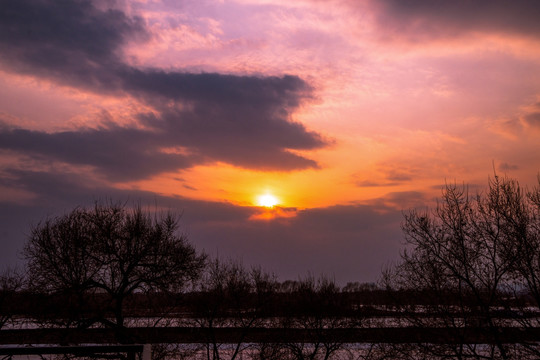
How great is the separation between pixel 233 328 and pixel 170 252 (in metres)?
10.0

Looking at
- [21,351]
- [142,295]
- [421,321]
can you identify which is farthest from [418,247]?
[21,351]

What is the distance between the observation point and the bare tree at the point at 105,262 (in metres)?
23.7

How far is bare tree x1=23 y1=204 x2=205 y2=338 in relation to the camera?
2373cm

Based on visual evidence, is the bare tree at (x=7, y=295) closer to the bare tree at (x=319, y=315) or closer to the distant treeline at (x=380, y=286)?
the distant treeline at (x=380, y=286)

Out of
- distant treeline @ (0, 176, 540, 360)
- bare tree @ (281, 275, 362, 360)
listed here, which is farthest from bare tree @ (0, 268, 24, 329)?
bare tree @ (281, 275, 362, 360)

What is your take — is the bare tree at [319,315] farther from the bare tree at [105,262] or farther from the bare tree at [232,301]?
the bare tree at [105,262]

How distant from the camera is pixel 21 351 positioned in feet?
21.8

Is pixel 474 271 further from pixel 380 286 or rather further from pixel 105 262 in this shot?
pixel 105 262

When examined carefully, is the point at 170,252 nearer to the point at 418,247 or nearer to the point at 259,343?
the point at 259,343

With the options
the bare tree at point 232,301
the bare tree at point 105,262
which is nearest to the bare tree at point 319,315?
the bare tree at point 232,301

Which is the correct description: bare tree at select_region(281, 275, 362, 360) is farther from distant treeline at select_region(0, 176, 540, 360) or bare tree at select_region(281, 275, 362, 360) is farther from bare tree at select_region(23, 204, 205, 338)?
bare tree at select_region(23, 204, 205, 338)

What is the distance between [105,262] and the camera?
2502 centimetres

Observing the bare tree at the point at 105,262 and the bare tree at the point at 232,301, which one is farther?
the bare tree at the point at 232,301

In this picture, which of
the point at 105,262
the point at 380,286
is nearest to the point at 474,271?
the point at 380,286
